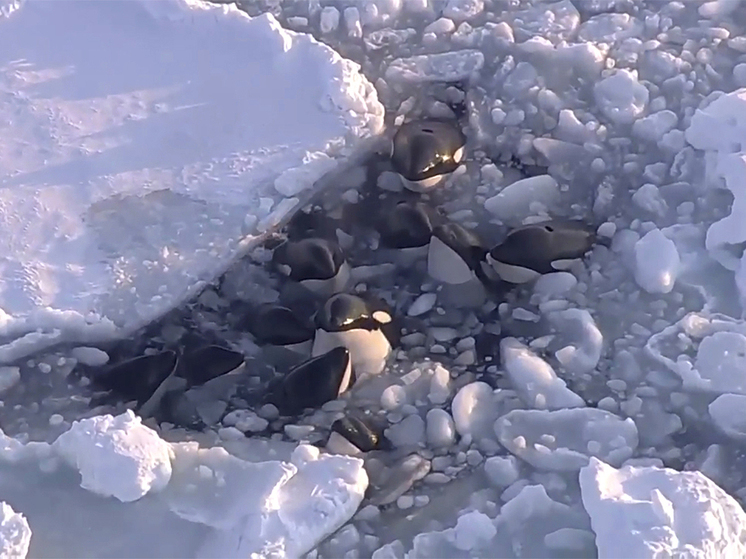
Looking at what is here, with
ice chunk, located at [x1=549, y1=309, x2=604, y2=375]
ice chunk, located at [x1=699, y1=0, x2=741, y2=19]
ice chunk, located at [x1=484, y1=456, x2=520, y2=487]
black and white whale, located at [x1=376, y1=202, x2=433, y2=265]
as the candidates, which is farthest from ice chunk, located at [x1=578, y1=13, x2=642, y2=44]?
ice chunk, located at [x1=484, y1=456, x2=520, y2=487]

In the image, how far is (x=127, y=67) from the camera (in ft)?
7.95

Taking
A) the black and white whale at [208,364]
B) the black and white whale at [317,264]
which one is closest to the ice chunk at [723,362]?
the black and white whale at [317,264]

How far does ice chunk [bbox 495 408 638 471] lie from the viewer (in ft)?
5.73

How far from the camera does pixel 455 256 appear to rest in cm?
199

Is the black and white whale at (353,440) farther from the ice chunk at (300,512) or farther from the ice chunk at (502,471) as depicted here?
the ice chunk at (502,471)

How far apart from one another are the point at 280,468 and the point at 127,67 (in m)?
1.13

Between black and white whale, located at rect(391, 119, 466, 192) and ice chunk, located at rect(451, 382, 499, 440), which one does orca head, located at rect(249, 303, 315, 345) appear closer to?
ice chunk, located at rect(451, 382, 499, 440)

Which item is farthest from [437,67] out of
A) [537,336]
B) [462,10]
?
[537,336]

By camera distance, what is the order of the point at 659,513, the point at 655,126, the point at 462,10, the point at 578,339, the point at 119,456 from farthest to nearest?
the point at 462,10
the point at 655,126
the point at 578,339
the point at 119,456
the point at 659,513

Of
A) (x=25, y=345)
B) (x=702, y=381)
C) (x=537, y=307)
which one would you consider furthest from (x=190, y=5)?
(x=702, y=381)

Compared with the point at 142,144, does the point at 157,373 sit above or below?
below

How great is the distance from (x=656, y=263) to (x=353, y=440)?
66 centimetres

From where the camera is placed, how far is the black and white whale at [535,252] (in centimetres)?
195

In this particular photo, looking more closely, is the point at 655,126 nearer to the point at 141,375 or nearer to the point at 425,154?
the point at 425,154
